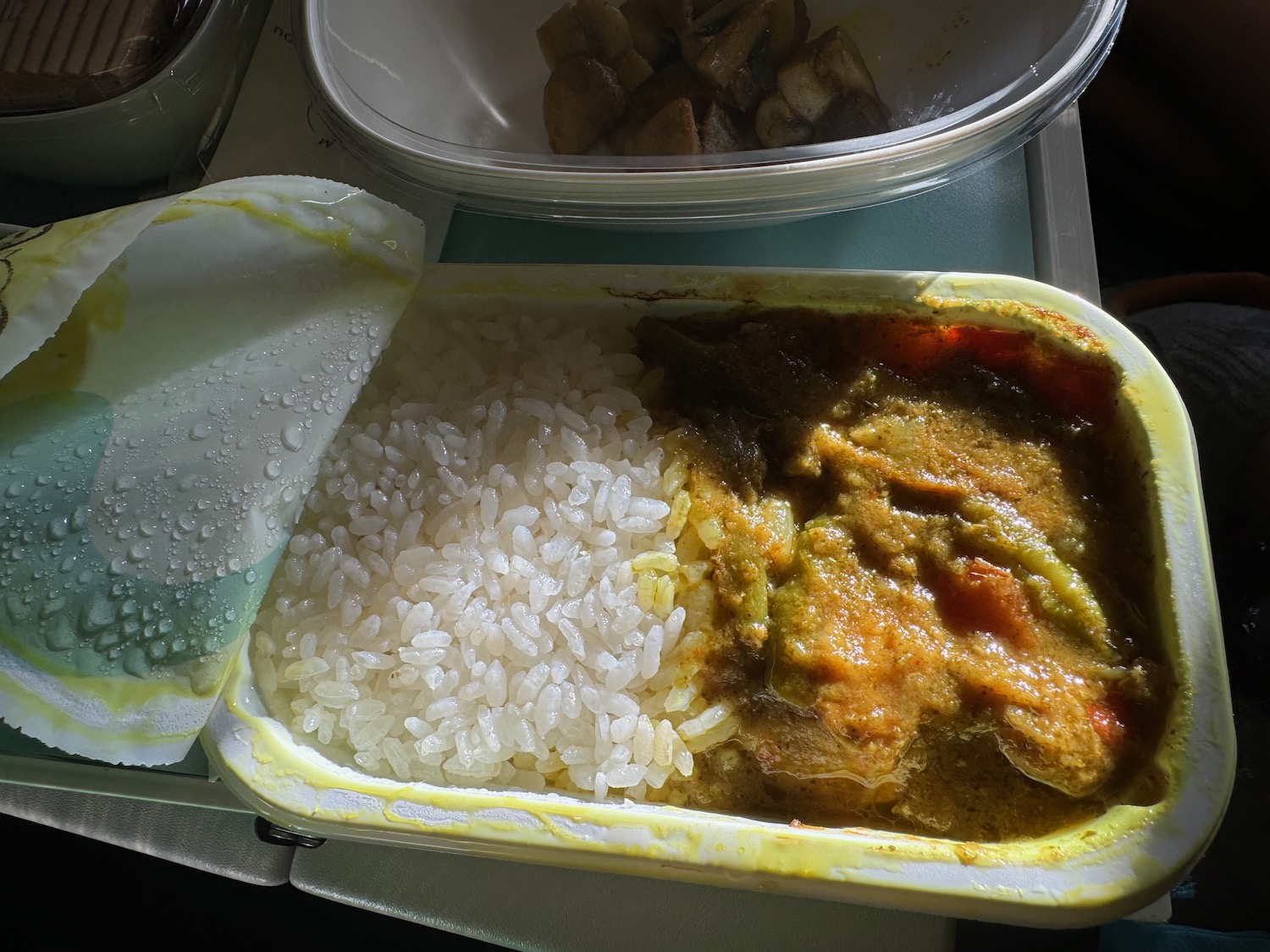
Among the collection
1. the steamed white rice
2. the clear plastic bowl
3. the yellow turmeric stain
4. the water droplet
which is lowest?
the steamed white rice

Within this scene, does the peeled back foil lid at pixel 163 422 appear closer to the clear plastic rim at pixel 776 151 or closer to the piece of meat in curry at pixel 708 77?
the clear plastic rim at pixel 776 151

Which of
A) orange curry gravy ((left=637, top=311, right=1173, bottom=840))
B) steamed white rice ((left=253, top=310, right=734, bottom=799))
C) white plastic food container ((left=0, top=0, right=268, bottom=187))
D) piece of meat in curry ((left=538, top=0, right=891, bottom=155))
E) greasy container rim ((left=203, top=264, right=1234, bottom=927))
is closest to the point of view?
greasy container rim ((left=203, top=264, right=1234, bottom=927))

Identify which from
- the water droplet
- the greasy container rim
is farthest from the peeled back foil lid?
the greasy container rim

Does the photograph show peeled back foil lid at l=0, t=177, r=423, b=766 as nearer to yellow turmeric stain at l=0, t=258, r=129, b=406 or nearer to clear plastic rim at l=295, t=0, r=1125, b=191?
yellow turmeric stain at l=0, t=258, r=129, b=406

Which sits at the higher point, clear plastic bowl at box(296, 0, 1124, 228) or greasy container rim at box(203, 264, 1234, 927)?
clear plastic bowl at box(296, 0, 1124, 228)

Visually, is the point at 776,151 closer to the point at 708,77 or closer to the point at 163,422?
the point at 708,77

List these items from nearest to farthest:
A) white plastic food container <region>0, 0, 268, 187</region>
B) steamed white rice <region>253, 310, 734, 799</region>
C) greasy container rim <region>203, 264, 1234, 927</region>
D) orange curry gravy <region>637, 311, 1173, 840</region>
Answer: greasy container rim <region>203, 264, 1234, 927</region>
orange curry gravy <region>637, 311, 1173, 840</region>
steamed white rice <region>253, 310, 734, 799</region>
white plastic food container <region>0, 0, 268, 187</region>

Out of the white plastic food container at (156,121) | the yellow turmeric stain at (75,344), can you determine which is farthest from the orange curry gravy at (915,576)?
the white plastic food container at (156,121)
